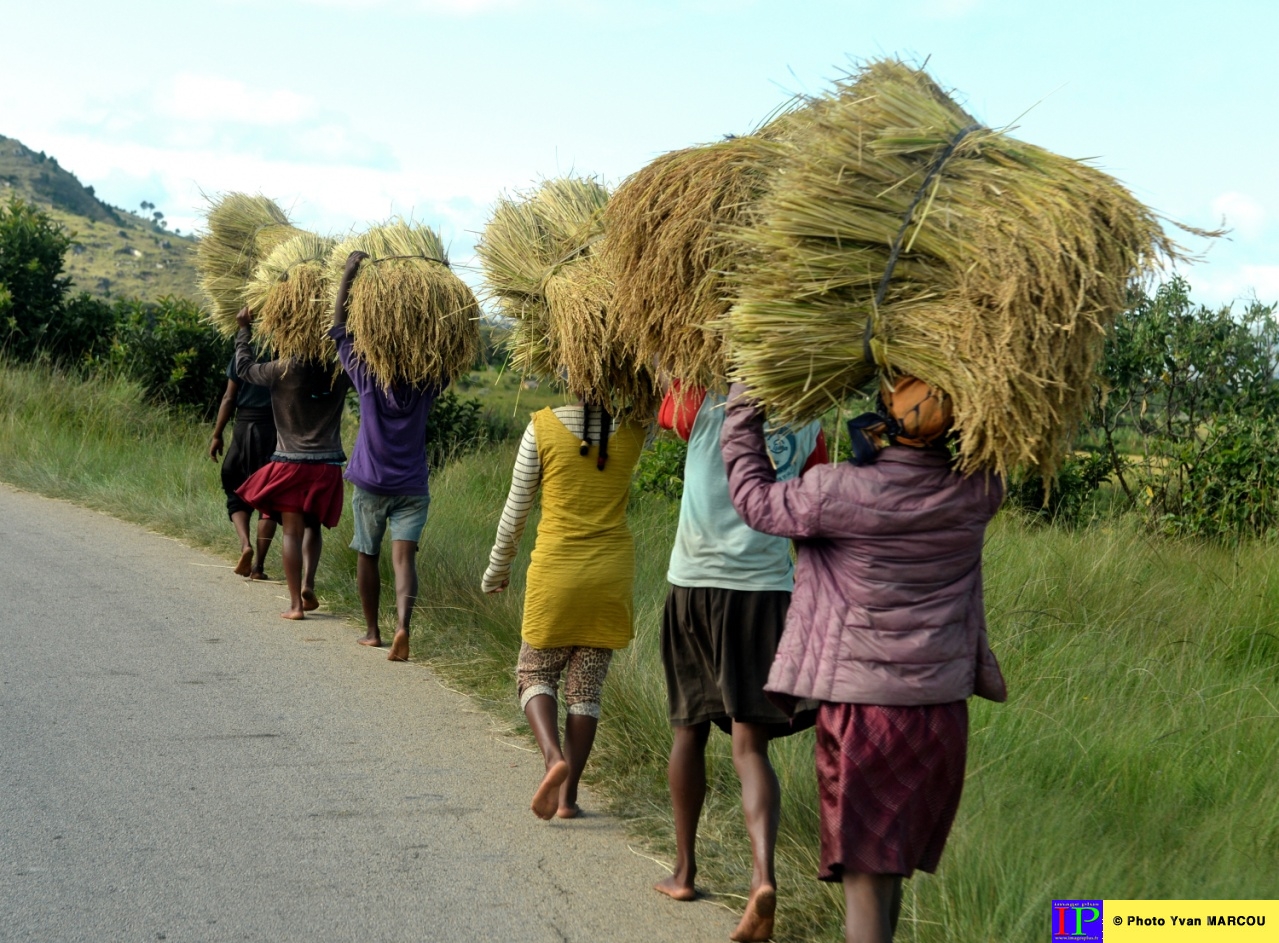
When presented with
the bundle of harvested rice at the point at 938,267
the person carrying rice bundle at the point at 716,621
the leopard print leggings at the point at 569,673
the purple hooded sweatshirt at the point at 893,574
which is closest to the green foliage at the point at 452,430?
the leopard print leggings at the point at 569,673

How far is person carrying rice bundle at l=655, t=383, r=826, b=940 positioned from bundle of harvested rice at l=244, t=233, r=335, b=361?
410 centimetres

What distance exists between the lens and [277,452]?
27.3ft

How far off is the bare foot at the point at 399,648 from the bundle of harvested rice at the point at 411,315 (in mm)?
1347

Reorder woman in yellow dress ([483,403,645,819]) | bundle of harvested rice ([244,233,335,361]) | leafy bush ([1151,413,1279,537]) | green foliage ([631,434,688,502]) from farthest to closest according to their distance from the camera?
green foliage ([631,434,688,502]), leafy bush ([1151,413,1279,537]), bundle of harvested rice ([244,233,335,361]), woman in yellow dress ([483,403,645,819])

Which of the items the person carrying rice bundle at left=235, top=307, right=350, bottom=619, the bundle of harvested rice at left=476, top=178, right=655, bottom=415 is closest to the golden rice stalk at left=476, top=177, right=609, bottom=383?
the bundle of harvested rice at left=476, top=178, right=655, bottom=415

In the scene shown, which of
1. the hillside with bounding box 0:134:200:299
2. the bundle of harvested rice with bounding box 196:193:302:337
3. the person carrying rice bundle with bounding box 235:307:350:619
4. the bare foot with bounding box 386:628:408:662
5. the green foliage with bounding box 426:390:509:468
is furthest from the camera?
the hillside with bounding box 0:134:200:299

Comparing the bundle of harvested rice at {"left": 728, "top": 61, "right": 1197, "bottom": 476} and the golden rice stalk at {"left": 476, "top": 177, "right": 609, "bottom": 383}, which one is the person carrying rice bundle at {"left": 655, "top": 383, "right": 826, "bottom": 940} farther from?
the golden rice stalk at {"left": 476, "top": 177, "right": 609, "bottom": 383}

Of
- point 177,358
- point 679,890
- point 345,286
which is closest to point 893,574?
point 679,890

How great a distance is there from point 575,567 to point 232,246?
571cm

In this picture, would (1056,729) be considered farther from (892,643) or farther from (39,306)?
(39,306)

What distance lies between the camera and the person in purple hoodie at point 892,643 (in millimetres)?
3277

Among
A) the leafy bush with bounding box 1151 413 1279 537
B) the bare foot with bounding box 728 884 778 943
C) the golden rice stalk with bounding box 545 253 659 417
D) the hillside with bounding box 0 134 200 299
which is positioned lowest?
the bare foot with bounding box 728 884 778 943

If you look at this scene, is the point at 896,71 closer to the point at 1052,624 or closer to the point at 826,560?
the point at 826,560

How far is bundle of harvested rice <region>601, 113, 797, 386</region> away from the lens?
3797 millimetres
